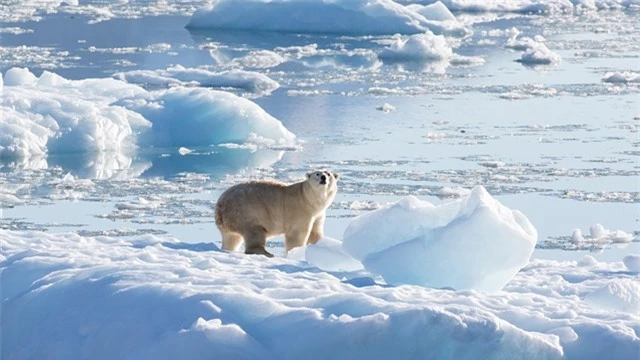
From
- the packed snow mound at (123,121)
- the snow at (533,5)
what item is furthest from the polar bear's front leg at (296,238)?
the snow at (533,5)

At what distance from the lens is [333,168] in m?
9.70

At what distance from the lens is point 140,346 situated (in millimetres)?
4160

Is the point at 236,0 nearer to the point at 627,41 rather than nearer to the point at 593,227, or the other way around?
the point at 627,41

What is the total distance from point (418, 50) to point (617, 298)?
12.3m

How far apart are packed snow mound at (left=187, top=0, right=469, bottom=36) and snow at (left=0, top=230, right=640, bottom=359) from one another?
14.8 meters

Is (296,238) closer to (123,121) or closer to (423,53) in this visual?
(123,121)

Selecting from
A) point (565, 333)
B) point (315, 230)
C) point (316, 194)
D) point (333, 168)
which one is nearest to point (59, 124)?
point (333, 168)

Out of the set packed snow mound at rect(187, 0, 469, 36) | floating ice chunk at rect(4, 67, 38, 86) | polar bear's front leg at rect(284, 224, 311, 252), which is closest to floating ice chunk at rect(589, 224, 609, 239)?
polar bear's front leg at rect(284, 224, 311, 252)

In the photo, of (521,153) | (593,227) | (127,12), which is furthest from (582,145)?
(127,12)

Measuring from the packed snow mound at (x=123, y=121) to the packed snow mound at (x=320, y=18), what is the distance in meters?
8.79

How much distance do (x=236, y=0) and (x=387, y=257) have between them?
15954mm

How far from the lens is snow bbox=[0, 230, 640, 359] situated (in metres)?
4.03

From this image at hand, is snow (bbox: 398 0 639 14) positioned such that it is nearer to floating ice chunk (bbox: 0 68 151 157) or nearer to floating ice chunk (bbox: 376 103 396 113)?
floating ice chunk (bbox: 376 103 396 113)

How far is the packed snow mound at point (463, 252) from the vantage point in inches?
194
